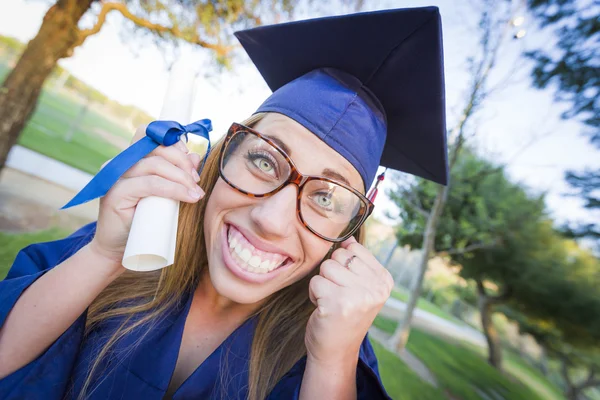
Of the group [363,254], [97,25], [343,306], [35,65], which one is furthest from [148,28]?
[343,306]

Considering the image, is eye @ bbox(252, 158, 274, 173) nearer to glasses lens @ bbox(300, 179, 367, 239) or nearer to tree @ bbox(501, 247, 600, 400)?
glasses lens @ bbox(300, 179, 367, 239)

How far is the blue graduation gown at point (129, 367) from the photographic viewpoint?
107 cm

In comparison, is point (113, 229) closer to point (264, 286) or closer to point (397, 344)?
point (264, 286)

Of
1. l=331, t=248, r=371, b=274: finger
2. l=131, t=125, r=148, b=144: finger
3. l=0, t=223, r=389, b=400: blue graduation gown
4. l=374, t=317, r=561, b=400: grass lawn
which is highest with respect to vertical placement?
l=131, t=125, r=148, b=144: finger

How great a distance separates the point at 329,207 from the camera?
129cm

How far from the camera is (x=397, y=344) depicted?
281 inches

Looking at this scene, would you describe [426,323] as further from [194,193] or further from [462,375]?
[194,193]

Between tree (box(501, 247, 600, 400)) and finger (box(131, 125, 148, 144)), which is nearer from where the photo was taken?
finger (box(131, 125, 148, 144))

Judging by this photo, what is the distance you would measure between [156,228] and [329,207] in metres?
0.71

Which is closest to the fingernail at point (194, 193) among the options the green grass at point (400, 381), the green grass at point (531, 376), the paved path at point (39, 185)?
the paved path at point (39, 185)

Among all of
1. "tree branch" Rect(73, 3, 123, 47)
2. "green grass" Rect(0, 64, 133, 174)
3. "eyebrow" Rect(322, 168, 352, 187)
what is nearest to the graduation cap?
"eyebrow" Rect(322, 168, 352, 187)

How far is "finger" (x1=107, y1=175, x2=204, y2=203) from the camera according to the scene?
910 millimetres

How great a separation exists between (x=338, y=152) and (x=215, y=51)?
4.23m

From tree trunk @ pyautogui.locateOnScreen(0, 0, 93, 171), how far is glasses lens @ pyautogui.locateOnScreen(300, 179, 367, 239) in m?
4.40
